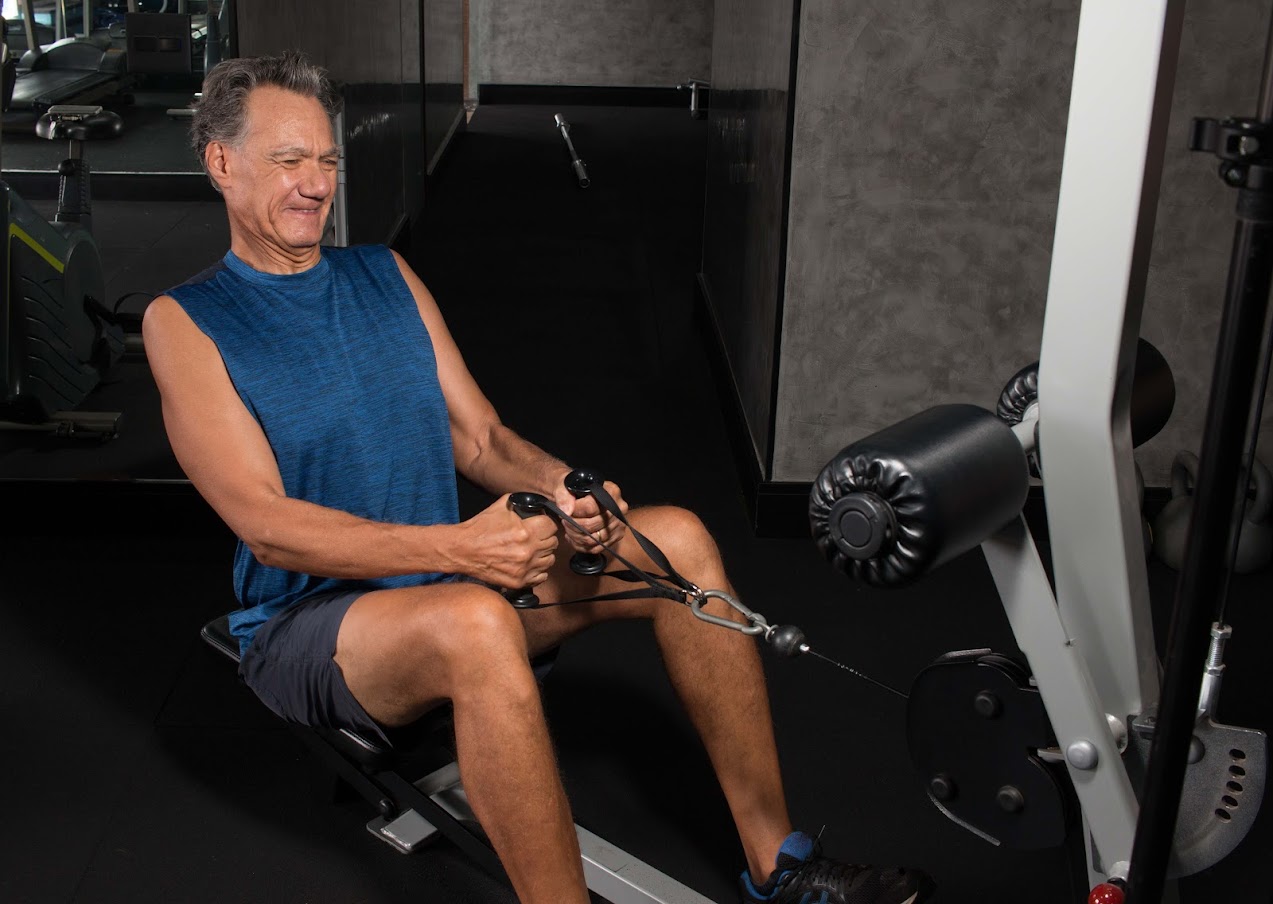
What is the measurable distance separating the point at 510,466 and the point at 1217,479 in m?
1.17

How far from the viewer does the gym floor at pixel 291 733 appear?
1845 mm

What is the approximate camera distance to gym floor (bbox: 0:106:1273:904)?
72.6 inches

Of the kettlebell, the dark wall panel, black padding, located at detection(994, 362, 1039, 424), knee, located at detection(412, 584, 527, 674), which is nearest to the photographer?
black padding, located at detection(994, 362, 1039, 424)

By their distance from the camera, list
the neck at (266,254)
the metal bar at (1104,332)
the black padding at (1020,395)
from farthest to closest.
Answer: the neck at (266,254), the black padding at (1020,395), the metal bar at (1104,332)

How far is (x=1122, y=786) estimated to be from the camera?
1.13 meters

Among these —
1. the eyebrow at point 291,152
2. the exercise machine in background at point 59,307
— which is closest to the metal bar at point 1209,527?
the eyebrow at point 291,152

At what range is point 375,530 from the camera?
155cm

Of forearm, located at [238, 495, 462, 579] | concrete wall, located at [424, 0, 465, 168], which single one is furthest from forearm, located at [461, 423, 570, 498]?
concrete wall, located at [424, 0, 465, 168]

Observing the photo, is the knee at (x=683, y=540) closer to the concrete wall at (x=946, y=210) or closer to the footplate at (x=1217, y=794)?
the footplate at (x=1217, y=794)

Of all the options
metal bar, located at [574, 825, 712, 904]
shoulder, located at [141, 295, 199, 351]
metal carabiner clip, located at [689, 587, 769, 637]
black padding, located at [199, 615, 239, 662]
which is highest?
shoulder, located at [141, 295, 199, 351]

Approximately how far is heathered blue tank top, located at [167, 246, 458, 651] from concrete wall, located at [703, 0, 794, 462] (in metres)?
1.11

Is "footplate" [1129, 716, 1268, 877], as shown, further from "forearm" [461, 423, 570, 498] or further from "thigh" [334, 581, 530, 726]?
"forearm" [461, 423, 570, 498]

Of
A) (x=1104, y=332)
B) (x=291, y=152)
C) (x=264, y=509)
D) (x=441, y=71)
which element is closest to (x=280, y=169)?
(x=291, y=152)

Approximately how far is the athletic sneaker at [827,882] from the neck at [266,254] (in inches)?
37.4
